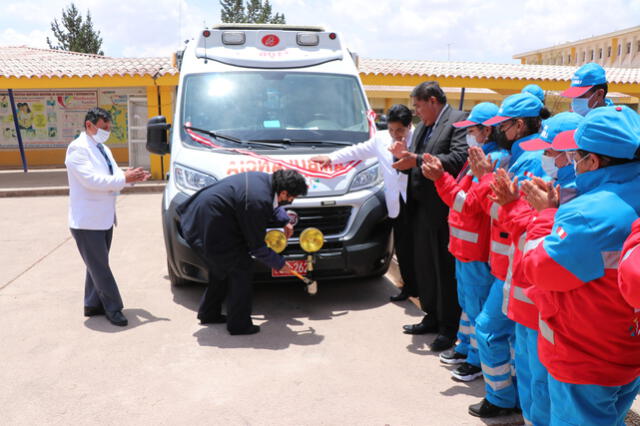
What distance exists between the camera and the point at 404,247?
17.5 feet

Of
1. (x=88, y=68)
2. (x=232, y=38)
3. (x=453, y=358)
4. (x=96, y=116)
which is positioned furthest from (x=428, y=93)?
(x=88, y=68)

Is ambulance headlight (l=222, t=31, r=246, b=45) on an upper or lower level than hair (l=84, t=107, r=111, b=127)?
upper

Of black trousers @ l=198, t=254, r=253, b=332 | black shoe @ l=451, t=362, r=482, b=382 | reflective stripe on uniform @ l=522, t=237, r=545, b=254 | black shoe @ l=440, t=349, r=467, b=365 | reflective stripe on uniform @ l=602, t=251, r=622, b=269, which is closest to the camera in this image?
reflective stripe on uniform @ l=602, t=251, r=622, b=269

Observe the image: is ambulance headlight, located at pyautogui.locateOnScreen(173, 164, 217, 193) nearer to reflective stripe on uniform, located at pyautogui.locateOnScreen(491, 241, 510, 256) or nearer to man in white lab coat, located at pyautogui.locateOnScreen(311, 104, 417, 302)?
man in white lab coat, located at pyautogui.locateOnScreen(311, 104, 417, 302)

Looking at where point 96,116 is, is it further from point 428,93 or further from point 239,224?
point 428,93

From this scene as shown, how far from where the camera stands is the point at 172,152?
547 cm

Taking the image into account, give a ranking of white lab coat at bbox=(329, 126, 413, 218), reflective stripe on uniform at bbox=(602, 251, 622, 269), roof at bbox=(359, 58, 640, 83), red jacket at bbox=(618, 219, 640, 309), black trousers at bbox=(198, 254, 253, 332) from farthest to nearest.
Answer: roof at bbox=(359, 58, 640, 83)
white lab coat at bbox=(329, 126, 413, 218)
black trousers at bbox=(198, 254, 253, 332)
reflective stripe on uniform at bbox=(602, 251, 622, 269)
red jacket at bbox=(618, 219, 640, 309)

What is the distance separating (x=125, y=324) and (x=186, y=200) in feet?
3.95

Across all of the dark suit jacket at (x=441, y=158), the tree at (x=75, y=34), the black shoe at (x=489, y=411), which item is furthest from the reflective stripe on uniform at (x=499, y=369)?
the tree at (x=75, y=34)

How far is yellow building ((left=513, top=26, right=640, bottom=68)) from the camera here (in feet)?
172

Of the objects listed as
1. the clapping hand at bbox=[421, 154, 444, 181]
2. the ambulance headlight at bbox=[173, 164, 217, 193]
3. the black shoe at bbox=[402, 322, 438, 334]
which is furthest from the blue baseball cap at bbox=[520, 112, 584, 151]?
the ambulance headlight at bbox=[173, 164, 217, 193]

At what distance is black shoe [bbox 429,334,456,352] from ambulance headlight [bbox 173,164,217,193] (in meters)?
2.28

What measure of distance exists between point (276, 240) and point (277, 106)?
1626 millimetres

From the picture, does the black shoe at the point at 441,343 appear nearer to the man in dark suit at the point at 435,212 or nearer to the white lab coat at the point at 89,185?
the man in dark suit at the point at 435,212
